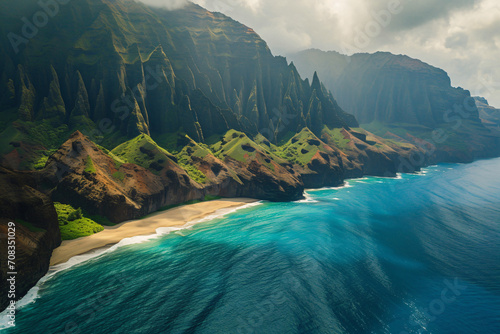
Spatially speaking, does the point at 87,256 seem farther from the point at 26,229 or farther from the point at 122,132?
the point at 122,132

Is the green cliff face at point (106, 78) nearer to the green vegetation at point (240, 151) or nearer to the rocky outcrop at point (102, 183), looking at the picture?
the green vegetation at point (240, 151)

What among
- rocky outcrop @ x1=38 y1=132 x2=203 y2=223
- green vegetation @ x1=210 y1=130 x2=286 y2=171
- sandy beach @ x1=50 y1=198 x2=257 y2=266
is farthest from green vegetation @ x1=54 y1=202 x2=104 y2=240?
green vegetation @ x1=210 y1=130 x2=286 y2=171

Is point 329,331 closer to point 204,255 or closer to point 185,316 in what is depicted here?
point 185,316

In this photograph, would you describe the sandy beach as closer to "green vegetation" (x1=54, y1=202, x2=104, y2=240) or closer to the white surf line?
the white surf line

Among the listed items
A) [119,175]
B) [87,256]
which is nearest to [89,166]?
[119,175]

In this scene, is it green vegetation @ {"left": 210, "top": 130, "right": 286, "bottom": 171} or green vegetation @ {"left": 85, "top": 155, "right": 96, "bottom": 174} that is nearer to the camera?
green vegetation @ {"left": 85, "top": 155, "right": 96, "bottom": 174}
